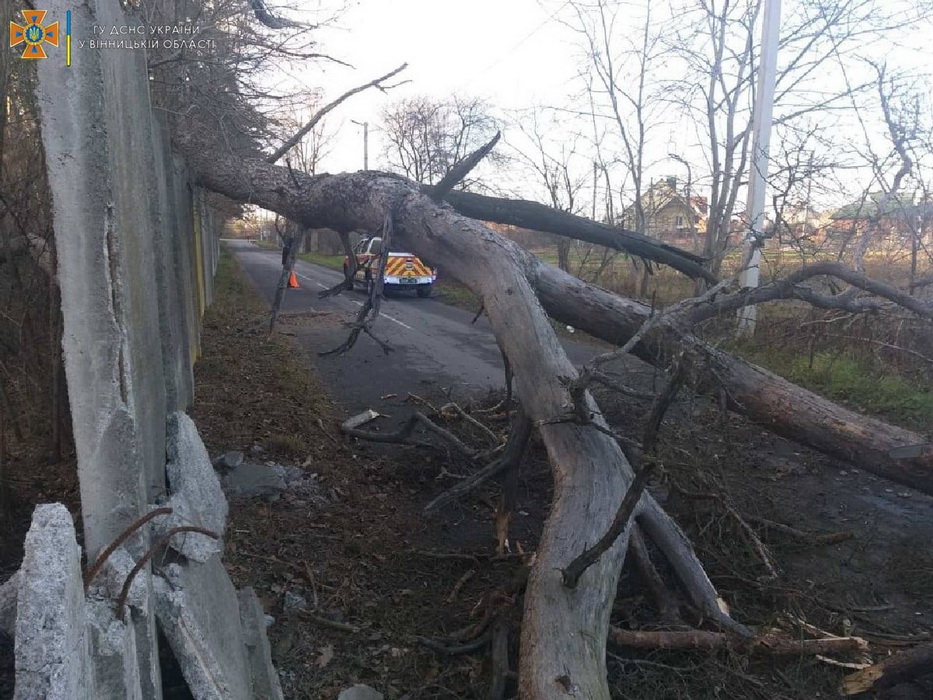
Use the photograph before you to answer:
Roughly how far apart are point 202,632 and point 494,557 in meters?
1.96

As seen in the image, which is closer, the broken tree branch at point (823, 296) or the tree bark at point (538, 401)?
the tree bark at point (538, 401)

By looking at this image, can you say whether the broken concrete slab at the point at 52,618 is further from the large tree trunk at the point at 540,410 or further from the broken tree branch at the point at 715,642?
the broken tree branch at the point at 715,642

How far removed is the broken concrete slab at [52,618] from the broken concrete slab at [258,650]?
1054 mm

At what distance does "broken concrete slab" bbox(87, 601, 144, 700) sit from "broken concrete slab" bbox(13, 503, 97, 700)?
0.14ft

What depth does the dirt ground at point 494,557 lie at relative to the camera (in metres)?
3.11

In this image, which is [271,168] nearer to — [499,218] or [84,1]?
[499,218]

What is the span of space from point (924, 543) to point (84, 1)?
524 centimetres

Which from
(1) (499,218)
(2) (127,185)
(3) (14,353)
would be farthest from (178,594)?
(1) (499,218)

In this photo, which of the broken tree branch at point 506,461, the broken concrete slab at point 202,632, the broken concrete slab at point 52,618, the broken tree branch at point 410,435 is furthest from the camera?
the broken tree branch at point 410,435

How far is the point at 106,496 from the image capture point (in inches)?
87.0

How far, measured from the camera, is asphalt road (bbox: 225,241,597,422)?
835 cm

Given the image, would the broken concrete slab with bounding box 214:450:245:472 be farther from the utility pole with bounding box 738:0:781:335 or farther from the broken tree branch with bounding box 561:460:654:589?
the utility pole with bounding box 738:0:781:335

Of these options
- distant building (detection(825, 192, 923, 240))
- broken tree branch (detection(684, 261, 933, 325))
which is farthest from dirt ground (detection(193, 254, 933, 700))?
distant building (detection(825, 192, 923, 240))

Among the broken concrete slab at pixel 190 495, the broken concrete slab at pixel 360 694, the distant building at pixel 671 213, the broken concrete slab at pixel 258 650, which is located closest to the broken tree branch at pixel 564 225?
the broken concrete slab at pixel 190 495
